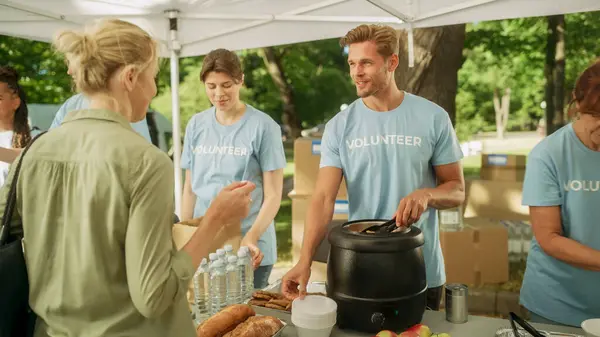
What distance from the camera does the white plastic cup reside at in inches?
54.9

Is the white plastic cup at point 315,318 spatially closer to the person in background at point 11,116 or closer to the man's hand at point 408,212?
the man's hand at point 408,212

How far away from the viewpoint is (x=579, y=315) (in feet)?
6.07

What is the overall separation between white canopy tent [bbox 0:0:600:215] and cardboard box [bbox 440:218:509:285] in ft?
5.01

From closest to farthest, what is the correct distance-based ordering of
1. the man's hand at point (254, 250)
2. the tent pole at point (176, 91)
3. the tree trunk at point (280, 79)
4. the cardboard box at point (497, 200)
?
the man's hand at point (254, 250) → the tent pole at point (176, 91) → the cardboard box at point (497, 200) → the tree trunk at point (280, 79)

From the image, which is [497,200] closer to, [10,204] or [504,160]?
[504,160]

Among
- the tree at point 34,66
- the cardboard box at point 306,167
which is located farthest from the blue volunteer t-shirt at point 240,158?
the tree at point 34,66

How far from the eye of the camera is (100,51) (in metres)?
1.05

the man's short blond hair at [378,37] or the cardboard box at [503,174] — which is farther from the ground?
the man's short blond hair at [378,37]

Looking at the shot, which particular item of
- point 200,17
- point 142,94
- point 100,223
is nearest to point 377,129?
point 142,94

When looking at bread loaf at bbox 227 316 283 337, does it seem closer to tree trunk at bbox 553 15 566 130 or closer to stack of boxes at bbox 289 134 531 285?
stack of boxes at bbox 289 134 531 285

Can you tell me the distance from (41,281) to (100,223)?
21cm

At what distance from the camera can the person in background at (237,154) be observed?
104 inches

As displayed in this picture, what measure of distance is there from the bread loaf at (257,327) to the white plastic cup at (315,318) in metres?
0.07

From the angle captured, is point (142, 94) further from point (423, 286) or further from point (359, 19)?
point (359, 19)
